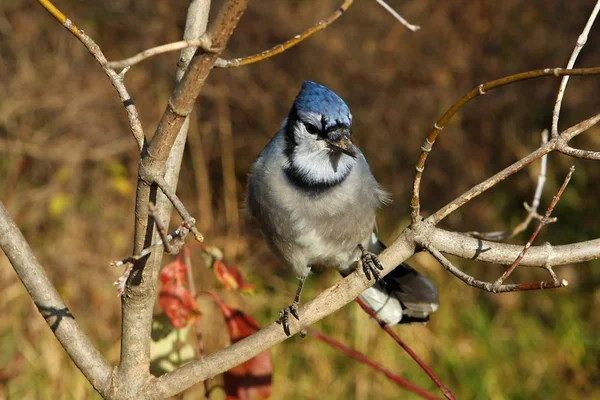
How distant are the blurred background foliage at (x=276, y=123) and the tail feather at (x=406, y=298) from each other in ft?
8.69

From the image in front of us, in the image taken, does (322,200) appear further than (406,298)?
No

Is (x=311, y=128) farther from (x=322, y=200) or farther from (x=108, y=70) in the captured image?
(x=108, y=70)

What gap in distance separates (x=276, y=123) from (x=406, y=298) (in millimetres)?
3610

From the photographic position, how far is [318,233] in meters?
2.76

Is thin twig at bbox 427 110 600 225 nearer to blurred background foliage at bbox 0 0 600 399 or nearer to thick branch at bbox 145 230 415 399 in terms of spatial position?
thick branch at bbox 145 230 415 399

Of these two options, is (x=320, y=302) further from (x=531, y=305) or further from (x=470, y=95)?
(x=531, y=305)

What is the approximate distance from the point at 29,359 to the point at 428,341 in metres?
2.59

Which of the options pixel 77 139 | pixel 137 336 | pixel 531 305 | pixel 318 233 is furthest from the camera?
pixel 77 139

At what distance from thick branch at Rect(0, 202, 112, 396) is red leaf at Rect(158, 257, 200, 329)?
0.40 metres

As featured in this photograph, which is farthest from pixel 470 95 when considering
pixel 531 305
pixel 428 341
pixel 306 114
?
pixel 531 305

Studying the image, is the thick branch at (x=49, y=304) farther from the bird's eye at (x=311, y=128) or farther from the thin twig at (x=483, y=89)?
the bird's eye at (x=311, y=128)

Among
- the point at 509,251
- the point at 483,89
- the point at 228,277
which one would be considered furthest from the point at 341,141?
the point at 483,89

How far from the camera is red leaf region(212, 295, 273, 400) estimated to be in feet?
7.55

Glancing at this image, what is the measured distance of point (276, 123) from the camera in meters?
6.30
